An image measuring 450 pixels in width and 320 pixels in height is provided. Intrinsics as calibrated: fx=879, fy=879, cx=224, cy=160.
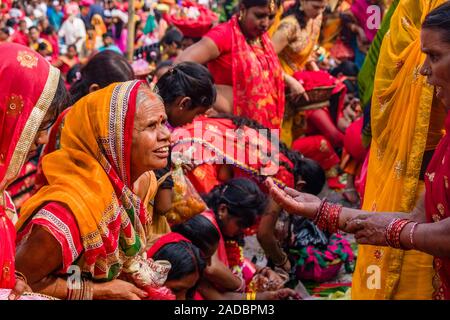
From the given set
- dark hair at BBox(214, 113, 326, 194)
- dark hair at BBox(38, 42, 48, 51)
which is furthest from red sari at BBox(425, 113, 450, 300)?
dark hair at BBox(38, 42, 48, 51)

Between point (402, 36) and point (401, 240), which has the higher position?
point (402, 36)

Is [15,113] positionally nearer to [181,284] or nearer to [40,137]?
[40,137]

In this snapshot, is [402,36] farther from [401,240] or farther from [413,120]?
[401,240]

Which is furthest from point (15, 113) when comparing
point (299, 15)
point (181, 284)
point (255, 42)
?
point (299, 15)

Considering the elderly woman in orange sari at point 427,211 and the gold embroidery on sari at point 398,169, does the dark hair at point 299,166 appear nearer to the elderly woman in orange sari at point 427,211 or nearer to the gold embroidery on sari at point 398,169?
the gold embroidery on sari at point 398,169

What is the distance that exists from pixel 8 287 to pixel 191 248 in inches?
54.0

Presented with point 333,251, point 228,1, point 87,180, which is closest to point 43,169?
point 87,180

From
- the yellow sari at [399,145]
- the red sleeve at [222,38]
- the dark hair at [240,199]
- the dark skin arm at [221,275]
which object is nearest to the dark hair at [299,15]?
the red sleeve at [222,38]

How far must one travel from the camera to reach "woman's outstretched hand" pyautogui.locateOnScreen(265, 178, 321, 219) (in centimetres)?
288

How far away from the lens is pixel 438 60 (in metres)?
2.70

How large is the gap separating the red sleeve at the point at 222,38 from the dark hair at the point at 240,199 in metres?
1.19

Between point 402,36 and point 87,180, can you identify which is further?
point 402,36

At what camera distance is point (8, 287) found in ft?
7.79

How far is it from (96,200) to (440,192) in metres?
1.08
